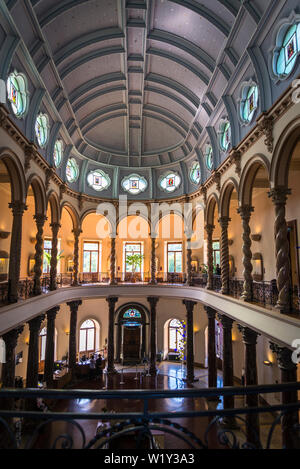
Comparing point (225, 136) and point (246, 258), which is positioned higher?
point (225, 136)

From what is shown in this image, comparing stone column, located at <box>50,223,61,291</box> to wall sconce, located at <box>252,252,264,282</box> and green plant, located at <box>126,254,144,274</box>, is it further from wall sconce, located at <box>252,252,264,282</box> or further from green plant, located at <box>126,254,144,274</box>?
wall sconce, located at <box>252,252,264,282</box>

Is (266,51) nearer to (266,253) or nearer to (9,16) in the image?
(9,16)

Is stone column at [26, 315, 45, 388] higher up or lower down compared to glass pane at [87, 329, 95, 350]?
higher up

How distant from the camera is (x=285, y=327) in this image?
6.89 meters

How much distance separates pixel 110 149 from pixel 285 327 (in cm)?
1564

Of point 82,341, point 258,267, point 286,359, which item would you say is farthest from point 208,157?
point 82,341

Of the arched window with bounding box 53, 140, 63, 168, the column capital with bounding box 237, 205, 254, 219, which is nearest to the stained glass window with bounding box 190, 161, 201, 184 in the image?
the column capital with bounding box 237, 205, 254, 219

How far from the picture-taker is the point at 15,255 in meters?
9.51

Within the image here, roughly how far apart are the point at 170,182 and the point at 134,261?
610 centimetres

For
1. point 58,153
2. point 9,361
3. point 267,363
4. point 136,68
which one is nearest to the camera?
point 9,361

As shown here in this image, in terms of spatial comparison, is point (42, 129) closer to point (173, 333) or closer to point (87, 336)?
point (87, 336)

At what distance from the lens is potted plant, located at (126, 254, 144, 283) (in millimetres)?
19750

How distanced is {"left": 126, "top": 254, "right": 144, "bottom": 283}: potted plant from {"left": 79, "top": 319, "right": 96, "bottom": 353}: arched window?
15.2 feet

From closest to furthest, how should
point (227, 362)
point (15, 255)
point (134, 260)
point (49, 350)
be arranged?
point (15, 255)
point (227, 362)
point (49, 350)
point (134, 260)
